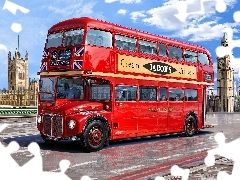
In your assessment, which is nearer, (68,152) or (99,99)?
(68,152)

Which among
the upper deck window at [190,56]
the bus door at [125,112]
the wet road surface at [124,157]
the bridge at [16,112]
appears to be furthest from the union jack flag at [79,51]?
the bridge at [16,112]

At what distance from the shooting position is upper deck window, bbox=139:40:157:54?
44.0ft

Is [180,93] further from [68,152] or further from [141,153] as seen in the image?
[68,152]

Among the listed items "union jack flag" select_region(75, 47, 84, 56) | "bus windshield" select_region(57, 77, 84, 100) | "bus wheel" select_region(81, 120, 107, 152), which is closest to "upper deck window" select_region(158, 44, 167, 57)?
"bus windshield" select_region(57, 77, 84, 100)

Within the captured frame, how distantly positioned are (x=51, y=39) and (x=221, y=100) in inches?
3106

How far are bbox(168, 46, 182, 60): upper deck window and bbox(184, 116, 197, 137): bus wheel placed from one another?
290 cm

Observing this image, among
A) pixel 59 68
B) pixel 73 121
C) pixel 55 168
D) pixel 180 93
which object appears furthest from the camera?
pixel 180 93

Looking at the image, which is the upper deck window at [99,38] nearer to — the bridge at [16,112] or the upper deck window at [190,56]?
the upper deck window at [190,56]

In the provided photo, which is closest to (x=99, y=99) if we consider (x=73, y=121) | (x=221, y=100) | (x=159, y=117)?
(x=73, y=121)

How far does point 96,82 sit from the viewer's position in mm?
11984

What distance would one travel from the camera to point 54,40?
40.3 feet

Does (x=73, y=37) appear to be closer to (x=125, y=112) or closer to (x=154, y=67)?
(x=125, y=112)

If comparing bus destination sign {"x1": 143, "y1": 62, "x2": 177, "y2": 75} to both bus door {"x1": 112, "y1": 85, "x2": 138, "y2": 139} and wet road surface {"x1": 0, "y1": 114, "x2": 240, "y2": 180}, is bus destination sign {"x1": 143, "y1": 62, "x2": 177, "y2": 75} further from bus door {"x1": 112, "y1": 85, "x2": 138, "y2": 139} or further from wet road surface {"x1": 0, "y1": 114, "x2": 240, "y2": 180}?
wet road surface {"x1": 0, "y1": 114, "x2": 240, "y2": 180}

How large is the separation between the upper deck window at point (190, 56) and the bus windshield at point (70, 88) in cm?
592
